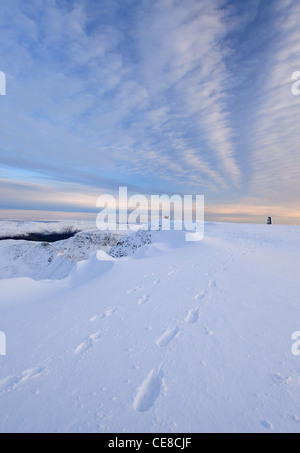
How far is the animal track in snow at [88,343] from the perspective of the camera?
3.78 meters

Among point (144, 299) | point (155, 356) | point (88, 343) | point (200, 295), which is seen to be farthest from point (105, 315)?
point (200, 295)

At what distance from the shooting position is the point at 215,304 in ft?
17.2

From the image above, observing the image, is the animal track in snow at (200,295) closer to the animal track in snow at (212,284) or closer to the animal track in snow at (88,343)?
the animal track in snow at (212,284)

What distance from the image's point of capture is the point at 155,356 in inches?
137

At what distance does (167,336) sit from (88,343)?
1628 mm

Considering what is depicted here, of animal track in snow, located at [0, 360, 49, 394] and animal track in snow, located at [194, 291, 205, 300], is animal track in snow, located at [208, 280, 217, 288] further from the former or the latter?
animal track in snow, located at [0, 360, 49, 394]

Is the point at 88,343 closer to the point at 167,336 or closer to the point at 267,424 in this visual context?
the point at 167,336

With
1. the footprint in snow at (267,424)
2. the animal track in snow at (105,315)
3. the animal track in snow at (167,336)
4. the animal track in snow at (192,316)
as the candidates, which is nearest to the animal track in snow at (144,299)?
the animal track in snow at (105,315)

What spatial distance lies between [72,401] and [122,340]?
1.37 m

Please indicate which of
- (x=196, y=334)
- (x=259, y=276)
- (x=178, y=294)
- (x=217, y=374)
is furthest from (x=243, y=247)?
(x=217, y=374)

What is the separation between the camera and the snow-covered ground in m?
2.49

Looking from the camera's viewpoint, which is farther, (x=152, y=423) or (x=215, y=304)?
(x=215, y=304)
